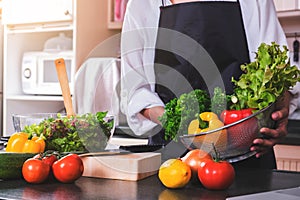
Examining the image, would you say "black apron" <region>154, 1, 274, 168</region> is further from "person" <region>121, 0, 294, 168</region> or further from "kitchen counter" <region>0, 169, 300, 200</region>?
"kitchen counter" <region>0, 169, 300, 200</region>

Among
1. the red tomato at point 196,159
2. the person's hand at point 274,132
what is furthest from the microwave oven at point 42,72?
the red tomato at point 196,159

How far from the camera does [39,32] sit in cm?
341

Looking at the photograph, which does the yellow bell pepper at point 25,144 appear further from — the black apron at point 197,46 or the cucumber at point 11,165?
the black apron at point 197,46

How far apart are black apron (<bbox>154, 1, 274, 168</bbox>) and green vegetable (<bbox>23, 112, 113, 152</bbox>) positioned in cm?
32

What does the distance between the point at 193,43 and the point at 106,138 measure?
0.46 m

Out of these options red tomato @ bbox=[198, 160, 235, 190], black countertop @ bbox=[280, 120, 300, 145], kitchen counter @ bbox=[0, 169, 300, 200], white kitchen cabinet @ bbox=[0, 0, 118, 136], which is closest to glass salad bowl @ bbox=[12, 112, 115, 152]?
kitchen counter @ bbox=[0, 169, 300, 200]

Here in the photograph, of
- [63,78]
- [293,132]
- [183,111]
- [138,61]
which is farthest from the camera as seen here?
[293,132]

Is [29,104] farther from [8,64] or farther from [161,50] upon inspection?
[161,50]

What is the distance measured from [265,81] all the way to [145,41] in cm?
49

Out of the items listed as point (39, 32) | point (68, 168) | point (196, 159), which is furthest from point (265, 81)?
point (39, 32)

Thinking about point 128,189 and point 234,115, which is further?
point 234,115

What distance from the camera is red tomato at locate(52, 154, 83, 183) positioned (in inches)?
46.2

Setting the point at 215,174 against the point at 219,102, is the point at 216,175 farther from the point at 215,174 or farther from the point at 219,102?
the point at 219,102

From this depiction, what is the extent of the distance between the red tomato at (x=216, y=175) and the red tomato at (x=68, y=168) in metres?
0.26
